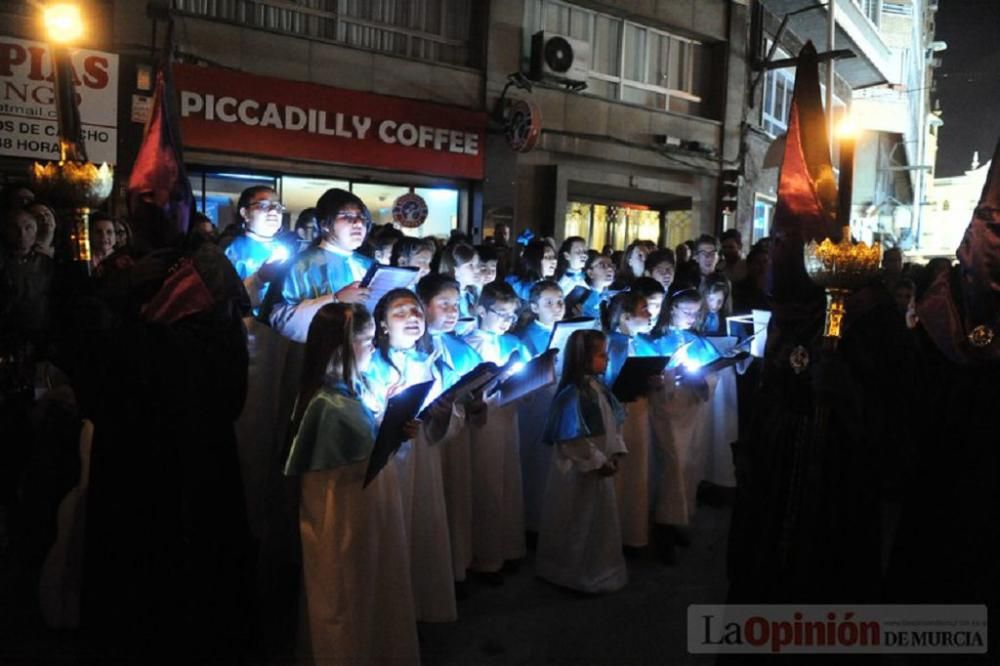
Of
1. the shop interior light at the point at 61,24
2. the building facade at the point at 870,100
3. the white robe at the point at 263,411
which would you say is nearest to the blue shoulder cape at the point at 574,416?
the white robe at the point at 263,411

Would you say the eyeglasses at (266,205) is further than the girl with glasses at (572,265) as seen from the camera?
No

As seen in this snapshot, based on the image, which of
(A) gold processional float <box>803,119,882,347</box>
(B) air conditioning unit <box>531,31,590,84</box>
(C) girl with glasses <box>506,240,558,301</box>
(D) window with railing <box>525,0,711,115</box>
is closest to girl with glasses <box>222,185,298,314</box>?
(C) girl with glasses <box>506,240,558,301</box>

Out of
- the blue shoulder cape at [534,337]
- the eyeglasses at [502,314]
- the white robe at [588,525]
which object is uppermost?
the eyeglasses at [502,314]

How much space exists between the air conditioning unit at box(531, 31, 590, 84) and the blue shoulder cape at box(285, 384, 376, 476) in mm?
11463

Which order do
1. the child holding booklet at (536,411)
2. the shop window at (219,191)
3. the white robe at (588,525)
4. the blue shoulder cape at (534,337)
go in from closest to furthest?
the white robe at (588,525) → the blue shoulder cape at (534,337) → the child holding booklet at (536,411) → the shop window at (219,191)

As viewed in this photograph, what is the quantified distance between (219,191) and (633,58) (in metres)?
9.15

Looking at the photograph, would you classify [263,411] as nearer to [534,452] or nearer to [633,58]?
[534,452]

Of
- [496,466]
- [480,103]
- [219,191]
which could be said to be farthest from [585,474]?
[480,103]

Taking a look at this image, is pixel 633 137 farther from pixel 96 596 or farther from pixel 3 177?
pixel 96 596

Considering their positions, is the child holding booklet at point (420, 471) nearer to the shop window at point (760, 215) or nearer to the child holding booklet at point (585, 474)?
the child holding booklet at point (585, 474)

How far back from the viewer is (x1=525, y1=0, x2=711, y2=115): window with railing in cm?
1455

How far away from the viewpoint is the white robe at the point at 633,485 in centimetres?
525

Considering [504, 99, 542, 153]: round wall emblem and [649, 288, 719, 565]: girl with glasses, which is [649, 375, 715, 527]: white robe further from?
[504, 99, 542, 153]: round wall emblem

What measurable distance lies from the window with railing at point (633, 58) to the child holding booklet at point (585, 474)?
10.6 m
